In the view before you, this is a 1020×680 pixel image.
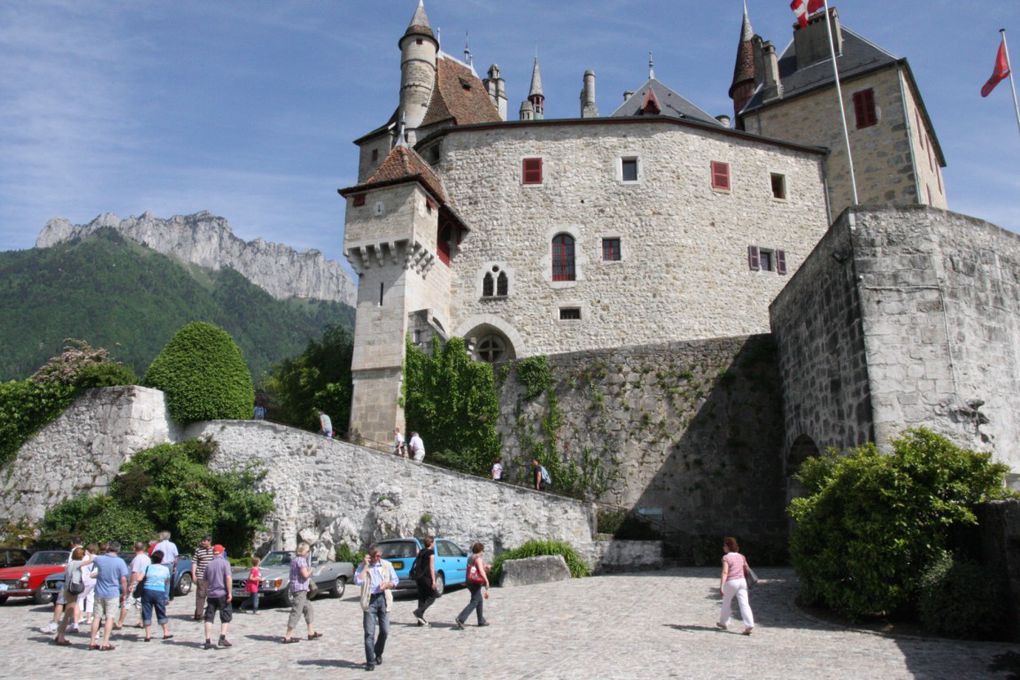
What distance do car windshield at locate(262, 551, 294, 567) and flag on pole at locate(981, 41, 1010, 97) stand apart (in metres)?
21.8

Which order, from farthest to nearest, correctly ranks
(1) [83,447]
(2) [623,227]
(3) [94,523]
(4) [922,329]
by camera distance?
(2) [623,227]
(1) [83,447]
(3) [94,523]
(4) [922,329]

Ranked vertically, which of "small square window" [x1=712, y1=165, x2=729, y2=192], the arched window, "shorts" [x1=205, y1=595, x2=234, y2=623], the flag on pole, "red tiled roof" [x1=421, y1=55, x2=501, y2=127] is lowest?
"shorts" [x1=205, y1=595, x2=234, y2=623]

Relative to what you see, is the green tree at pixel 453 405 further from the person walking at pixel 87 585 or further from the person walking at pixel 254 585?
the person walking at pixel 87 585

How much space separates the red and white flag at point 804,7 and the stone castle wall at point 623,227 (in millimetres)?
9554

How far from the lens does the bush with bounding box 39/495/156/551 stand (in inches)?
814

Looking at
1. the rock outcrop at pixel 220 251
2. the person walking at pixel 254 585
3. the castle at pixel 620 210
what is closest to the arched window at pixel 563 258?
the castle at pixel 620 210

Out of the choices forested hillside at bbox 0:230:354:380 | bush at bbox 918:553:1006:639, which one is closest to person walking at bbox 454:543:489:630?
bush at bbox 918:553:1006:639

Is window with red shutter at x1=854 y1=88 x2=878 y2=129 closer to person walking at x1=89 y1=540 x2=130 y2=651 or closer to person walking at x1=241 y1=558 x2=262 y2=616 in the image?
person walking at x1=241 y1=558 x2=262 y2=616

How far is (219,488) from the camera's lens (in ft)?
72.8

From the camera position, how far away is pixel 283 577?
1539cm

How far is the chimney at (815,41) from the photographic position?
34906 millimetres

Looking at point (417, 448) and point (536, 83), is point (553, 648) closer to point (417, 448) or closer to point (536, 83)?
point (417, 448)

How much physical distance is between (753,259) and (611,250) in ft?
18.4

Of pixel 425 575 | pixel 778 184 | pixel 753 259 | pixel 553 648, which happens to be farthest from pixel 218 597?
pixel 778 184
